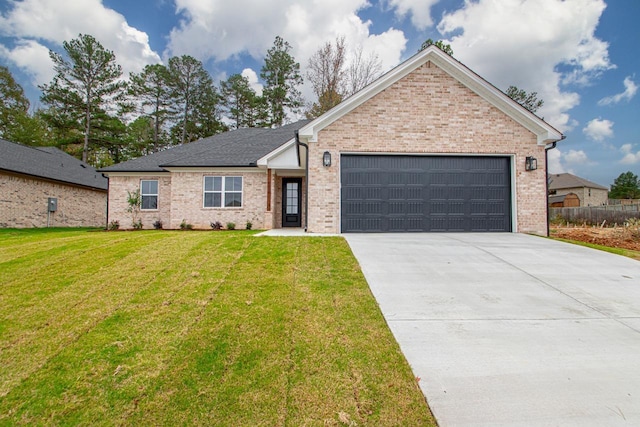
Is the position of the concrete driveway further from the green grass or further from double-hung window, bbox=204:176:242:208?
double-hung window, bbox=204:176:242:208

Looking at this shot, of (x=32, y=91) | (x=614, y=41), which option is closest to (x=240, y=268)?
(x=614, y=41)

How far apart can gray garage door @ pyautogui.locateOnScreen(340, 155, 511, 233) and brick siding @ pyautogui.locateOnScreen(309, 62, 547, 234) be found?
337 mm

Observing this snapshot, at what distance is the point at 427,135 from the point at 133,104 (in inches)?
1265

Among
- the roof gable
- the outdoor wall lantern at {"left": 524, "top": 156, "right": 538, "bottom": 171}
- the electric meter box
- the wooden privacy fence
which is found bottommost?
the wooden privacy fence

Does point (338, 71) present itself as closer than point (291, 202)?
No

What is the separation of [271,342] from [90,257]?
5.38 metres

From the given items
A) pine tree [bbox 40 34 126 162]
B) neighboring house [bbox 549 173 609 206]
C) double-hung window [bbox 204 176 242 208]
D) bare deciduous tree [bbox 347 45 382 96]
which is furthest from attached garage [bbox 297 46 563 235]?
neighboring house [bbox 549 173 609 206]

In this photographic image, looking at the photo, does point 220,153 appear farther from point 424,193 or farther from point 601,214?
point 601,214

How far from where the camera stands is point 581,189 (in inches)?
1483

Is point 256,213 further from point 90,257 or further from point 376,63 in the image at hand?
point 376,63

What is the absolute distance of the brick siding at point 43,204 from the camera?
49.4 ft

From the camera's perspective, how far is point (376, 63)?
73.6 ft

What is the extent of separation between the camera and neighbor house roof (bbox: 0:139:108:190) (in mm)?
15828

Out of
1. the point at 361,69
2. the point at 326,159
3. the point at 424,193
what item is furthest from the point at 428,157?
the point at 361,69
